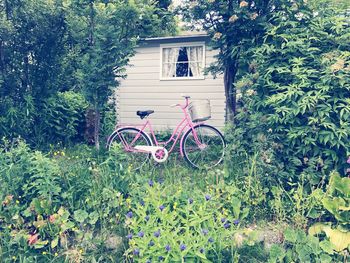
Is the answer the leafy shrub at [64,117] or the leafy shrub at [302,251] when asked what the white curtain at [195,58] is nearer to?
the leafy shrub at [64,117]

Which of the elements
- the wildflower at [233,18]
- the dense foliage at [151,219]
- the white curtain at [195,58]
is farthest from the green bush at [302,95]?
the white curtain at [195,58]

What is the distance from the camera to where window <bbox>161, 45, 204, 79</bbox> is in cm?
843

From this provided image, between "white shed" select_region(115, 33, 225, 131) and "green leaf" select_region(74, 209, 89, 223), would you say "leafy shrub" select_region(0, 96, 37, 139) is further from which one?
"white shed" select_region(115, 33, 225, 131)

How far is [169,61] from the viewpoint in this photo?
877 cm

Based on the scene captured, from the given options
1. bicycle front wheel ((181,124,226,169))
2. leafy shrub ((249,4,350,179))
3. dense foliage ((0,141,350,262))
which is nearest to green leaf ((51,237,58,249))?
dense foliage ((0,141,350,262))

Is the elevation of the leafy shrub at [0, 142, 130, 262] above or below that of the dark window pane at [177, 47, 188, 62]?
below

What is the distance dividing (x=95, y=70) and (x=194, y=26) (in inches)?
65.8

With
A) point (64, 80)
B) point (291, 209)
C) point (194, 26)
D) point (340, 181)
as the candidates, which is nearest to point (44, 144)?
point (64, 80)

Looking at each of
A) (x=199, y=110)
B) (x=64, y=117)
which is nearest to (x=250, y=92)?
(x=199, y=110)

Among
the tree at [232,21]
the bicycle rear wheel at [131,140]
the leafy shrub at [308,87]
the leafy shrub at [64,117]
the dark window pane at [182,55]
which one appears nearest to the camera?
the leafy shrub at [308,87]

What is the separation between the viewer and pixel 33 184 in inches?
118

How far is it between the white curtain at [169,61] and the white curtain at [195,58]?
1.18ft

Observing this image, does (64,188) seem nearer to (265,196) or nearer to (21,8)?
(265,196)

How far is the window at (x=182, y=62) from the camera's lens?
8.43 metres
